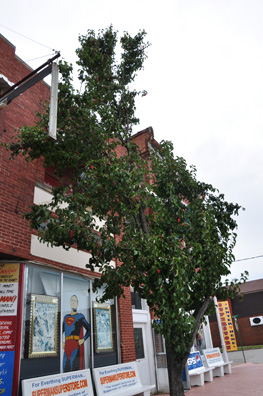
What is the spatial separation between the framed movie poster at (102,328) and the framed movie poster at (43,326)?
154 centimetres

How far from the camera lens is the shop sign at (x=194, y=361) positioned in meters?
11.7

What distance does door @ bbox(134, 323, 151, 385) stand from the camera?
1034cm

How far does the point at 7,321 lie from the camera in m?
6.52

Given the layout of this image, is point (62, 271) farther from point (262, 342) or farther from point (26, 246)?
point (262, 342)

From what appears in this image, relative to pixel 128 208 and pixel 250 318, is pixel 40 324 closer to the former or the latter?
pixel 128 208

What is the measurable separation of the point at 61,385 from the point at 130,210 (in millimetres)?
3800

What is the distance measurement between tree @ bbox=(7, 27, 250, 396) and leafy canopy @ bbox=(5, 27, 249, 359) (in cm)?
2

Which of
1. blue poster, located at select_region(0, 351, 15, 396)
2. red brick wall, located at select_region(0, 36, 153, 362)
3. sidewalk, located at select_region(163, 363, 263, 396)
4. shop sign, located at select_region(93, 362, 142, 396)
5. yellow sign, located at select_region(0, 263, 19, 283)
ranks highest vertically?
red brick wall, located at select_region(0, 36, 153, 362)

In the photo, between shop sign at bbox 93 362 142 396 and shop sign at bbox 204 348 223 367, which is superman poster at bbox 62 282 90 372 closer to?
shop sign at bbox 93 362 142 396

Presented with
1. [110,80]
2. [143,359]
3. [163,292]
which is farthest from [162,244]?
[143,359]

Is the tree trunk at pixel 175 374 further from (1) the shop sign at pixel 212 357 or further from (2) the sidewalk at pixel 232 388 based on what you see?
(1) the shop sign at pixel 212 357

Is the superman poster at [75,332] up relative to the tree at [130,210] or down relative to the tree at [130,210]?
down

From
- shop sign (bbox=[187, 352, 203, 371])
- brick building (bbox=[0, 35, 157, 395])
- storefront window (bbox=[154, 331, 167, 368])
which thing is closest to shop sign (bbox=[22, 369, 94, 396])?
brick building (bbox=[0, 35, 157, 395])

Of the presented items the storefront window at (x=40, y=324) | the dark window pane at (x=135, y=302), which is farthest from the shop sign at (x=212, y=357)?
the storefront window at (x=40, y=324)
